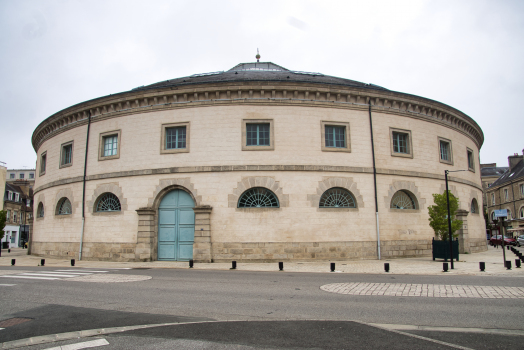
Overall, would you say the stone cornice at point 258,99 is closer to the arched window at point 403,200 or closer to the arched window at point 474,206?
the arched window at point 403,200

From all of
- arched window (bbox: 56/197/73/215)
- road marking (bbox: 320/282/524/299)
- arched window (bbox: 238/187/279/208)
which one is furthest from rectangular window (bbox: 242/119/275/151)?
arched window (bbox: 56/197/73/215)

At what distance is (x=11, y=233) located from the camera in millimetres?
59062

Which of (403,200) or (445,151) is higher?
(445,151)

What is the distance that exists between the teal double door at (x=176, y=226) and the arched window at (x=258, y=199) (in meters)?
2.73

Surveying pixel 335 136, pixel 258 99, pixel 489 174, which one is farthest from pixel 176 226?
Answer: pixel 489 174

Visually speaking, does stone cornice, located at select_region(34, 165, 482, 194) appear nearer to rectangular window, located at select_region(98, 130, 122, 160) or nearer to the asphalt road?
rectangular window, located at select_region(98, 130, 122, 160)

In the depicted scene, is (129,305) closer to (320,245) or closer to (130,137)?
(320,245)

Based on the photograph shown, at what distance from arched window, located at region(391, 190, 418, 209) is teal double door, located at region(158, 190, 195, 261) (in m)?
11.0

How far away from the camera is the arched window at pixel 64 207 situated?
23000 mm

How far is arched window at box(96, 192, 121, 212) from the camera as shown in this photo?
20875 millimetres

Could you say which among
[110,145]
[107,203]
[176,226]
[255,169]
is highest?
[110,145]

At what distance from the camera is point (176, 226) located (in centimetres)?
1972

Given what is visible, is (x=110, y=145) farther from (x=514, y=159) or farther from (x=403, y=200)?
(x=514, y=159)

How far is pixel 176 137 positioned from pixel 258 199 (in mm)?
5592
